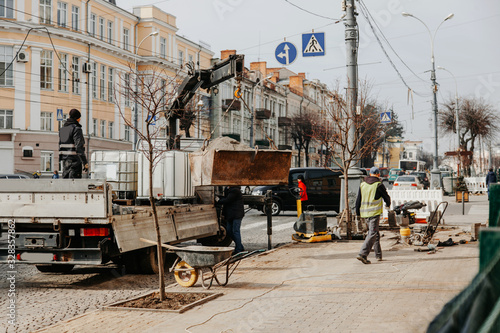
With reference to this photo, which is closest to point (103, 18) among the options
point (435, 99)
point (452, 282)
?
point (435, 99)

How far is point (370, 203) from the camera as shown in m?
Answer: 11.2

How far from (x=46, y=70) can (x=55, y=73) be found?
0.70m

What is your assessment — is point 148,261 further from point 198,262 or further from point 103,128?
point 103,128

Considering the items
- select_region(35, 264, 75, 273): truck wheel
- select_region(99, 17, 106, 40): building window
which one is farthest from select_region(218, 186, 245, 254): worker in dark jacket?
select_region(99, 17, 106, 40): building window

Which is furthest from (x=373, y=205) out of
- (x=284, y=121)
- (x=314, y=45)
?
(x=284, y=121)

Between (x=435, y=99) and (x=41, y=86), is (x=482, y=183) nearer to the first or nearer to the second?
(x=435, y=99)

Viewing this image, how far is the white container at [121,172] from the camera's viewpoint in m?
11.7

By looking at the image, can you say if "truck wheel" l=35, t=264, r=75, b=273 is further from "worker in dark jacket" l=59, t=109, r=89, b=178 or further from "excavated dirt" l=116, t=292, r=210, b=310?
"excavated dirt" l=116, t=292, r=210, b=310

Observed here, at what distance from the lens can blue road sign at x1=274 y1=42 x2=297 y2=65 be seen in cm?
1831

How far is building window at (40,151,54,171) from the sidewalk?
111 ft

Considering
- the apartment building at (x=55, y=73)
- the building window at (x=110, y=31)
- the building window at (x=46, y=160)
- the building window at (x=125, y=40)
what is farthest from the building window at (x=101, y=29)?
the building window at (x=46, y=160)

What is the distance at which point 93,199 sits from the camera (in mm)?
8750

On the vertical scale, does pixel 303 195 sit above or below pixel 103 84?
below

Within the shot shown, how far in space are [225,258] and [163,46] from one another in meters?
48.9
